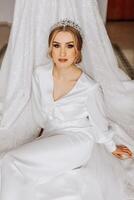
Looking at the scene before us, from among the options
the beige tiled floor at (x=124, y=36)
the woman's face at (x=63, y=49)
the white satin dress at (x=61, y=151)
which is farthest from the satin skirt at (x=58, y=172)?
the beige tiled floor at (x=124, y=36)

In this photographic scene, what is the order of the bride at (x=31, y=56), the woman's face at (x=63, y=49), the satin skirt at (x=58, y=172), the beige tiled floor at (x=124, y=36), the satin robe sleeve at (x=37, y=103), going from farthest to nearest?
the beige tiled floor at (x=124, y=36) → the bride at (x=31, y=56) → the satin robe sleeve at (x=37, y=103) → the woman's face at (x=63, y=49) → the satin skirt at (x=58, y=172)

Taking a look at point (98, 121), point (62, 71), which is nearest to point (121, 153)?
point (98, 121)

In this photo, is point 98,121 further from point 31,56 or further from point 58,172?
point 31,56

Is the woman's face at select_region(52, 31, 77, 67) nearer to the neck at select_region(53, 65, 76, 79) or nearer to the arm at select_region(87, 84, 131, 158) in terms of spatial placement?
the neck at select_region(53, 65, 76, 79)

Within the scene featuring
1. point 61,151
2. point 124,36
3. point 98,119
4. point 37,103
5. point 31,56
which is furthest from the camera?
point 124,36

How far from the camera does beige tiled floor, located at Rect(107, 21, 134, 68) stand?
157 inches

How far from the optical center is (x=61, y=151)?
1.48 meters

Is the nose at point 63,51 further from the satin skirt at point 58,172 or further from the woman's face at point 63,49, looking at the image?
the satin skirt at point 58,172

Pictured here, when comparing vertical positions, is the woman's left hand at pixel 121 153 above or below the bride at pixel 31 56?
below

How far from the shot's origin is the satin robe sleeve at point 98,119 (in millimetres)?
1605

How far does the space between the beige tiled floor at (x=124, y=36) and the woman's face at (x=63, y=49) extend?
199 centimetres

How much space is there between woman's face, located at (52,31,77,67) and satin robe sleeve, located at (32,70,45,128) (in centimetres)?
16

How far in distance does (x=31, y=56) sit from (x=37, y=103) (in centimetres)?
29

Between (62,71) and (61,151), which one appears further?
(62,71)
